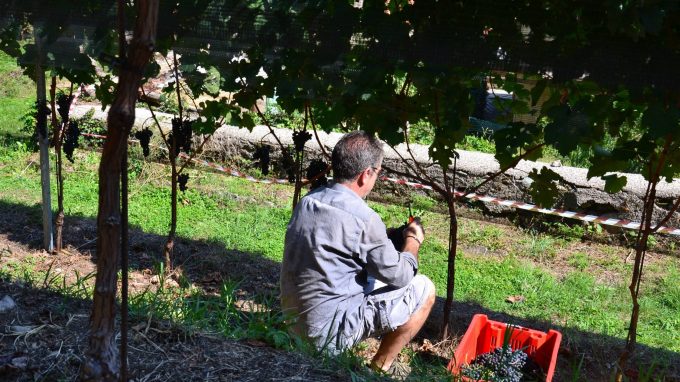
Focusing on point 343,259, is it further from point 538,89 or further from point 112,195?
point 112,195

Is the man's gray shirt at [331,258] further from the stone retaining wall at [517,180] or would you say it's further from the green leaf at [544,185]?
the stone retaining wall at [517,180]

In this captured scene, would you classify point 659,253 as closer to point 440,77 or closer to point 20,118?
point 440,77

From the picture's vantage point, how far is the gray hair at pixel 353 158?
4.04 meters

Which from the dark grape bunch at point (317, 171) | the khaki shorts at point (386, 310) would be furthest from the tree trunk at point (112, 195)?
the dark grape bunch at point (317, 171)

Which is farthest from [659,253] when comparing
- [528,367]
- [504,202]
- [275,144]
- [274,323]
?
[274,323]

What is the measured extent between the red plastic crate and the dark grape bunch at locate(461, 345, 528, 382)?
10 cm

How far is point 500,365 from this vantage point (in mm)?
3844

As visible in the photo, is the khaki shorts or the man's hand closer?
the khaki shorts

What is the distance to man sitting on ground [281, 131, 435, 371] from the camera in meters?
3.91

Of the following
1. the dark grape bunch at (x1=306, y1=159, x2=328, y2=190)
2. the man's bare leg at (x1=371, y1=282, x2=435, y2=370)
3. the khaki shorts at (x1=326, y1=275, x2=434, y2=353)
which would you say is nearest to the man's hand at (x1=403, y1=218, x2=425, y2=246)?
the khaki shorts at (x1=326, y1=275, x2=434, y2=353)

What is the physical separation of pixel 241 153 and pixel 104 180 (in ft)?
Result: 21.6

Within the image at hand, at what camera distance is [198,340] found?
9.61 ft

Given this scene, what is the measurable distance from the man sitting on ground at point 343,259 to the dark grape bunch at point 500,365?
0.48m

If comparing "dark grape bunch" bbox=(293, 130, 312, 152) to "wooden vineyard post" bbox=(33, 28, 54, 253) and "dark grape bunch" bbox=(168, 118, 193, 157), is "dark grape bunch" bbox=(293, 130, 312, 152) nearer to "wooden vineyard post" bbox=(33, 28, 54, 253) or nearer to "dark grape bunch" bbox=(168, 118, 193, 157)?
"dark grape bunch" bbox=(168, 118, 193, 157)
